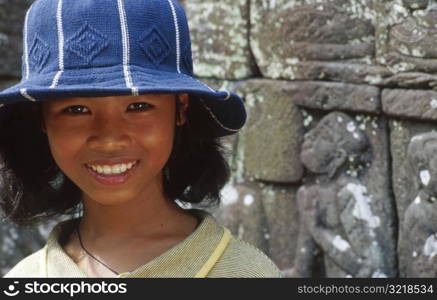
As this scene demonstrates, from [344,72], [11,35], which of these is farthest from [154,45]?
[11,35]

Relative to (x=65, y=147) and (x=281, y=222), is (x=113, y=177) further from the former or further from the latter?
(x=281, y=222)

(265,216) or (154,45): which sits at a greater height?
(154,45)

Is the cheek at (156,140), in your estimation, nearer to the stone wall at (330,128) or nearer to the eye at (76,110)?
the eye at (76,110)

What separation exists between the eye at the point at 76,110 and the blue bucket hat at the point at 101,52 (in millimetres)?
80

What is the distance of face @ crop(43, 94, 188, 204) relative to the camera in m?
1.78

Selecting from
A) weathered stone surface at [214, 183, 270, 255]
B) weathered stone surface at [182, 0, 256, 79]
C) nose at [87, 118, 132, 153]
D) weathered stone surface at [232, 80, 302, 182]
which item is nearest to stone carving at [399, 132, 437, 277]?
weathered stone surface at [232, 80, 302, 182]

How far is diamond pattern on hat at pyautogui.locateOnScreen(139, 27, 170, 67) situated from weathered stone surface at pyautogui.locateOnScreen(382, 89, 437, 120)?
3.76 ft

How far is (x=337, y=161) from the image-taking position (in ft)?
9.99

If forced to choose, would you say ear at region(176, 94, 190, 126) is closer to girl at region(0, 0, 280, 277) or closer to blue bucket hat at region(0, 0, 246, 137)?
girl at region(0, 0, 280, 277)

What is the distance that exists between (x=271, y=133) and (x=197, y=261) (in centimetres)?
140

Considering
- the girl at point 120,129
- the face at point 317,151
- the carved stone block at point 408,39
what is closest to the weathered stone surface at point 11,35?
the face at point 317,151

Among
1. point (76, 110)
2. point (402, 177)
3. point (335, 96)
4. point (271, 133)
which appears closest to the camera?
point (76, 110)

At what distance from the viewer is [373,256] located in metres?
2.96

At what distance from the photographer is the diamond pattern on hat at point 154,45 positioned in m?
1.79
